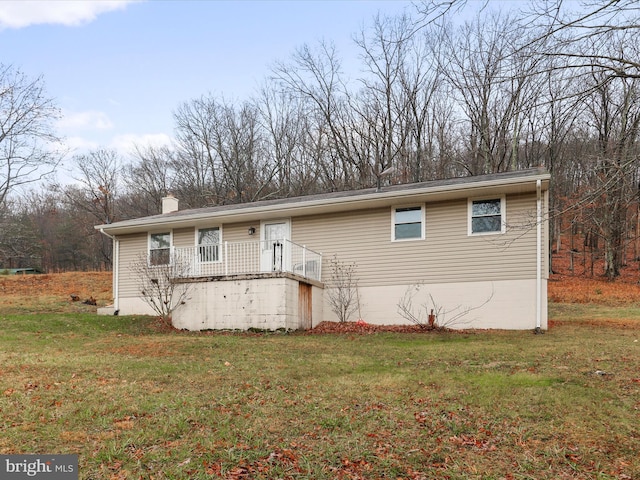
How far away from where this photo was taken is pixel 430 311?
11.4 m

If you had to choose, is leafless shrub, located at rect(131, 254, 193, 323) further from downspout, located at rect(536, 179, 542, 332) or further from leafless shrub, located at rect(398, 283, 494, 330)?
downspout, located at rect(536, 179, 542, 332)

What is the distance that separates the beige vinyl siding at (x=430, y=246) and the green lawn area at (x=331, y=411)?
3.13m

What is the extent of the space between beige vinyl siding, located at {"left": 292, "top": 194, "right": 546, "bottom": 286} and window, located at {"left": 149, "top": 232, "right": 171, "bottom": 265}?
441cm

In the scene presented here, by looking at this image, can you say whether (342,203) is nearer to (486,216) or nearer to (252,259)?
(252,259)

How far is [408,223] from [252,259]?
4.64 metres

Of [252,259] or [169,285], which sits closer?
[169,285]

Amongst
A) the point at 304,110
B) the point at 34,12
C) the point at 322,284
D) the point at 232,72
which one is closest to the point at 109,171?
the point at 304,110

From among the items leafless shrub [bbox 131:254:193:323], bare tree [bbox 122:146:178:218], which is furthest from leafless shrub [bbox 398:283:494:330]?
bare tree [bbox 122:146:178:218]

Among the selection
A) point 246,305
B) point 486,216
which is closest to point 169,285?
point 246,305

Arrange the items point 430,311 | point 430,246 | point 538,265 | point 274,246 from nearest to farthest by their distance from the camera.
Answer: point 538,265, point 430,311, point 430,246, point 274,246

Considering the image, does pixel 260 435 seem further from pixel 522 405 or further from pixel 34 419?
pixel 522 405

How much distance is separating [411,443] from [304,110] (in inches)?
981

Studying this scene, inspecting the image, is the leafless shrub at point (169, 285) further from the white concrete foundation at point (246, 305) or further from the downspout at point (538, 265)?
the downspout at point (538, 265)

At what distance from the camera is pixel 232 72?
15180 millimetres
